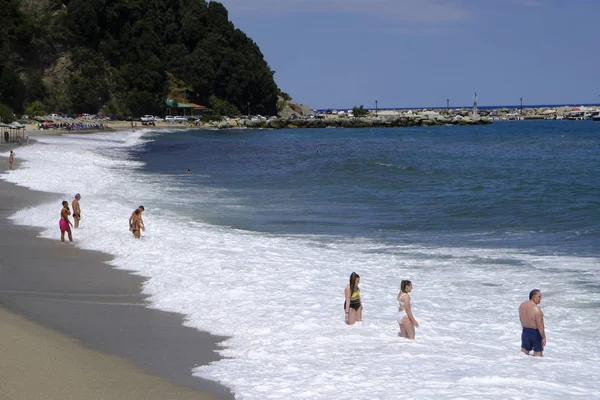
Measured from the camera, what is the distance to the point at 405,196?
31.5m

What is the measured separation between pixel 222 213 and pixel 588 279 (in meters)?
13.1

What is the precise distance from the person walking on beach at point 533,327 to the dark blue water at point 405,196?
846 centimetres

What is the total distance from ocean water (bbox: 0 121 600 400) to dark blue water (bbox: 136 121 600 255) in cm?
13

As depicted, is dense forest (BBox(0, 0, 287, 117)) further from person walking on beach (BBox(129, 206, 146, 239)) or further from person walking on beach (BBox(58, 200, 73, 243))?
A: person walking on beach (BBox(129, 206, 146, 239))

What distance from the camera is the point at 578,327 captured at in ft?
39.5

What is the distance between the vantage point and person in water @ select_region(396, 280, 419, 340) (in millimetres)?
10914

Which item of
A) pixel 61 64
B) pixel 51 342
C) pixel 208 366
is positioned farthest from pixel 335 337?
pixel 61 64

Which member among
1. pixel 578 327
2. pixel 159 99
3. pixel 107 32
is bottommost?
pixel 578 327

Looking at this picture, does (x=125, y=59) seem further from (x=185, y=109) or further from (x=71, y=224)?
(x=71, y=224)

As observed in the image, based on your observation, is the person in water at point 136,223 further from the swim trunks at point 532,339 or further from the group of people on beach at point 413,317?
the swim trunks at point 532,339

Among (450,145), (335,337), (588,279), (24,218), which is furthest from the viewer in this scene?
(450,145)

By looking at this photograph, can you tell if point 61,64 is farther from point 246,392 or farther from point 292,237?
point 246,392

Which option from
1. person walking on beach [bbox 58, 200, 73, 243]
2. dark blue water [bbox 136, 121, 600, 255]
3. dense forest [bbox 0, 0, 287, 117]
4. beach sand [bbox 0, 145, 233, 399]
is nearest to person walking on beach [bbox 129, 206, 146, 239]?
person walking on beach [bbox 58, 200, 73, 243]

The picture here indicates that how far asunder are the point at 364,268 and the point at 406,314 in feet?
17.5
